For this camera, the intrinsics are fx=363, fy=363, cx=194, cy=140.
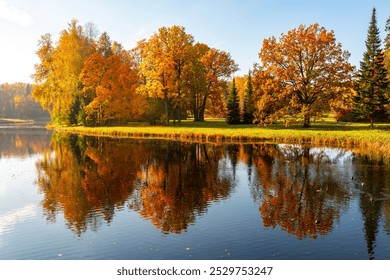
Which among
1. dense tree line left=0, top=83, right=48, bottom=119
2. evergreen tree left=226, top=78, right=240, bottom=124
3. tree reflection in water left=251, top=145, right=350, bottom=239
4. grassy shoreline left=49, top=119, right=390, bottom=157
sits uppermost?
dense tree line left=0, top=83, right=48, bottom=119

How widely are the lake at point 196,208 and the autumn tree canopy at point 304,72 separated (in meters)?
23.9

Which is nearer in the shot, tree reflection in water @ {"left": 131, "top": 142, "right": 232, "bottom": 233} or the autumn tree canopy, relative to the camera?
tree reflection in water @ {"left": 131, "top": 142, "right": 232, "bottom": 233}

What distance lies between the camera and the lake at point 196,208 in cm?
1280

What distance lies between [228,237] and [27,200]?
11720 millimetres

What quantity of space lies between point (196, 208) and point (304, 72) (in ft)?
148

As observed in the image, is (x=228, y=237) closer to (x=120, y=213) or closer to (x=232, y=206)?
(x=232, y=206)

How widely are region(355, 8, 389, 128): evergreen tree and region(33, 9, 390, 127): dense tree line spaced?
5.5 inches

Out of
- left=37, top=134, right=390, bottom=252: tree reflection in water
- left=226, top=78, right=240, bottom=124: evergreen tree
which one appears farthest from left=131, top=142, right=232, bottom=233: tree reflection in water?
left=226, top=78, right=240, bottom=124: evergreen tree

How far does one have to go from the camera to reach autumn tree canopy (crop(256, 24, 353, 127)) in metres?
54.5

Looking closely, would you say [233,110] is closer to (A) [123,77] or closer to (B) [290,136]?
(A) [123,77]

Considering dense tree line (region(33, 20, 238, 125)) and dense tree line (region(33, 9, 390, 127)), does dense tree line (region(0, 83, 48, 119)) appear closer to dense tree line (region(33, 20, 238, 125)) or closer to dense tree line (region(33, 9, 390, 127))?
dense tree line (region(33, 9, 390, 127))

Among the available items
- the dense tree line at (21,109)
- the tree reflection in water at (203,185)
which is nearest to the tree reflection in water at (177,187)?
the tree reflection in water at (203,185)

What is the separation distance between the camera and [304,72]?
5706 centimetres

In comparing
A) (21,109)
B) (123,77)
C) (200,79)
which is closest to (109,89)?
(123,77)
